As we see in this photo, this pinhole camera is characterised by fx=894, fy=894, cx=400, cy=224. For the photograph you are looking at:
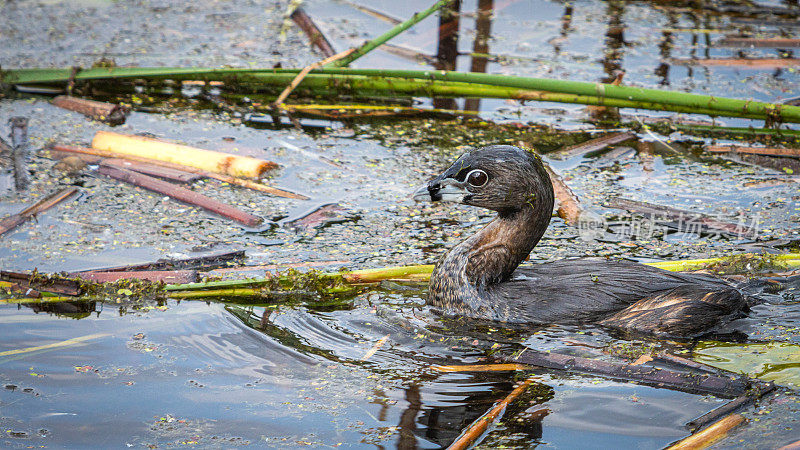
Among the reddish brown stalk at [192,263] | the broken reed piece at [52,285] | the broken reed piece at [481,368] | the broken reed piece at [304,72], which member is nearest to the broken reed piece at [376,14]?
the broken reed piece at [304,72]

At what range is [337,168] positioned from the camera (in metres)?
7.47

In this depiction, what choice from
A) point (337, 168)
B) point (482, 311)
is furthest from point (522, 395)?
point (337, 168)

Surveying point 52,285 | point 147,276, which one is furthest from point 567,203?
point 52,285

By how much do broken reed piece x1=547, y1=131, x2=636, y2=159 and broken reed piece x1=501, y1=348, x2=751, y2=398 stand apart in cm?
325

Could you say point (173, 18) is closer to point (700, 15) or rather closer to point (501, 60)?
point (501, 60)

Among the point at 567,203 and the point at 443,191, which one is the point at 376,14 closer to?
the point at 567,203

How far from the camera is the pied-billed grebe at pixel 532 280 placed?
5.04 metres

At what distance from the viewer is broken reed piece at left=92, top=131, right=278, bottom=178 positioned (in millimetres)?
7238

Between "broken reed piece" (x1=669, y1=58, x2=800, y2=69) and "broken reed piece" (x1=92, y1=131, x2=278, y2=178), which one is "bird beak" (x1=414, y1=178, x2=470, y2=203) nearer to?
"broken reed piece" (x1=92, y1=131, x2=278, y2=178)

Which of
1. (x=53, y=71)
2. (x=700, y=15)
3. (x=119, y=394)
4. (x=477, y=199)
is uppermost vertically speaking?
(x=700, y=15)

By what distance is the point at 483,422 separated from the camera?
13.5ft

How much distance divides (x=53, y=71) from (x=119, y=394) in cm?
519

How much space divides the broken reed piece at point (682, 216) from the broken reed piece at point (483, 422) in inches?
97.0

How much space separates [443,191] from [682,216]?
82.9 inches
